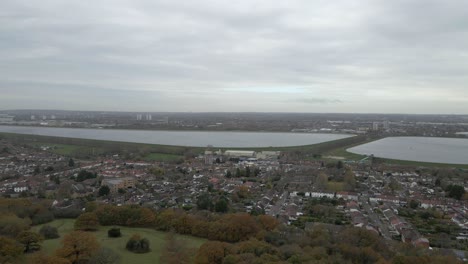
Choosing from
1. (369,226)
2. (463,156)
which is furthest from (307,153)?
(369,226)

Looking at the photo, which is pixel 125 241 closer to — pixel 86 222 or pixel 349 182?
pixel 86 222

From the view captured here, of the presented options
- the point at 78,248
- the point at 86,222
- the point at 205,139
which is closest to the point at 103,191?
the point at 86,222

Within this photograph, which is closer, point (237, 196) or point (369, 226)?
point (369, 226)

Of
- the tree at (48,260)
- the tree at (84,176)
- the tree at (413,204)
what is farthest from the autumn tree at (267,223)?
the tree at (84,176)

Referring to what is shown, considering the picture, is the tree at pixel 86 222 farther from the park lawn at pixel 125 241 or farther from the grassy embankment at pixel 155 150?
the grassy embankment at pixel 155 150

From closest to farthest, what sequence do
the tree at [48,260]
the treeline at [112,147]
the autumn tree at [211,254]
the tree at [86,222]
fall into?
the tree at [48,260] < the autumn tree at [211,254] < the tree at [86,222] < the treeline at [112,147]

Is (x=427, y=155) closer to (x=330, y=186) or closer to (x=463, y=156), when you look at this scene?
(x=463, y=156)

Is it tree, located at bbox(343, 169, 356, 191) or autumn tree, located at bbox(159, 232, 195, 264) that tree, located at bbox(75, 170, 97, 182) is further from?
tree, located at bbox(343, 169, 356, 191)
